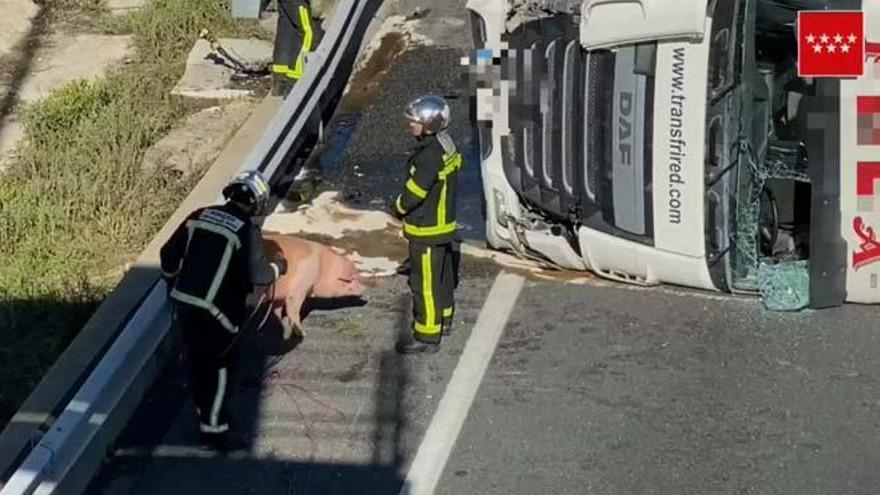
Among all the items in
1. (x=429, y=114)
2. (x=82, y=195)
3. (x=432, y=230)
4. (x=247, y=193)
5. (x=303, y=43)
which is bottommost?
(x=82, y=195)

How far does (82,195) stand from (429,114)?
315 centimetres

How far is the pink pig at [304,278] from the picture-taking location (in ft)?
28.5

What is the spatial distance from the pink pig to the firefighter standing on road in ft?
10.3

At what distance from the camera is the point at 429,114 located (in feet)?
27.5

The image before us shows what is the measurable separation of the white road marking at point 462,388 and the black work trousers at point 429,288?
23 centimetres

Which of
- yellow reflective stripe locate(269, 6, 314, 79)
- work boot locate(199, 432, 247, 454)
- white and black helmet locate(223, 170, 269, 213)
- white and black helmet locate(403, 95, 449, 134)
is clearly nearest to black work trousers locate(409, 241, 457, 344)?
white and black helmet locate(403, 95, 449, 134)

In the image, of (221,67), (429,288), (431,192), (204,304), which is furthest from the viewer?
(221,67)

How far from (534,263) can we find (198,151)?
9.65ft

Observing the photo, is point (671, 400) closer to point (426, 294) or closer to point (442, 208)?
point (426, 294)

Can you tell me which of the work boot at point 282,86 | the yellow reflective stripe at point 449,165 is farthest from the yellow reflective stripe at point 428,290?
the work boot at point 282,86

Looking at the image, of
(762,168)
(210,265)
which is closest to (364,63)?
(762,168)

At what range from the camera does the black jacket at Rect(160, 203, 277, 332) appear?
7625mm

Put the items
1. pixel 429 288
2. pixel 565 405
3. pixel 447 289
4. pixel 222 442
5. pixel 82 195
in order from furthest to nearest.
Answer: pixel 82 195
pixel 447 289
pixel 429 288
pixel 565 405
pixel 222 442

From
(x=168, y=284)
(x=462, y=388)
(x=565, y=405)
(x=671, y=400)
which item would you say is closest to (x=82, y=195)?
(x=168, y=284)
